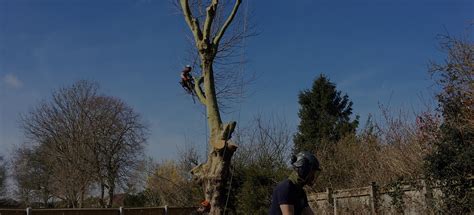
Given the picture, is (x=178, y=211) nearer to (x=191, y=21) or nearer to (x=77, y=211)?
(x=77, y=211)

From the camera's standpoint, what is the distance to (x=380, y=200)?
→ 11680 millimetres

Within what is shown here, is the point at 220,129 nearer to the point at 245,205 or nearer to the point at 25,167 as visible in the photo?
the point at 245,205

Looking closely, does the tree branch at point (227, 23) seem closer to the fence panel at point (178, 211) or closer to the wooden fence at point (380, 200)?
the wooden fence at point (380, 200)

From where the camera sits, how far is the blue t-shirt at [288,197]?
3.99 metres

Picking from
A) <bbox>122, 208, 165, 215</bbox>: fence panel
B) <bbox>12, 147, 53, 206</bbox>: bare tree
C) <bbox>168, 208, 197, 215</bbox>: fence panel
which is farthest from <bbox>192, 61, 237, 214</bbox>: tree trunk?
<bbox>12, 147, 53, 206</bbox>: bare tree

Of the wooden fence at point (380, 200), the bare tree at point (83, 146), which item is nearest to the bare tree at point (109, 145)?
the bare tree at point (83, 146)

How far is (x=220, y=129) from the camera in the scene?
11398 millimetres

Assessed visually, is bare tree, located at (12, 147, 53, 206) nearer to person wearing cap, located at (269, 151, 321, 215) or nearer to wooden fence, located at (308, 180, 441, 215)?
wooden fence, located at (308, 180, 441, 215)

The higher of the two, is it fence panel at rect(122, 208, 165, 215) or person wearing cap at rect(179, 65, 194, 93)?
person wearing cap at rect(179, 65, 194, 93)

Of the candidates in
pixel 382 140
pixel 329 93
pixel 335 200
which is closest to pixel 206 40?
pixel 335 200

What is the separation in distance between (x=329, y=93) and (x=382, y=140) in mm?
14692

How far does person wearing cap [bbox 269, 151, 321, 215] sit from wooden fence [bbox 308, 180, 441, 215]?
6783 millimetres

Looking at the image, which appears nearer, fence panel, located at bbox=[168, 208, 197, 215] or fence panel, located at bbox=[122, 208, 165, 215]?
fence panel, located at bbox=[168, 208, 197, 215]

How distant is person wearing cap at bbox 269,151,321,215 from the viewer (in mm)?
3984
